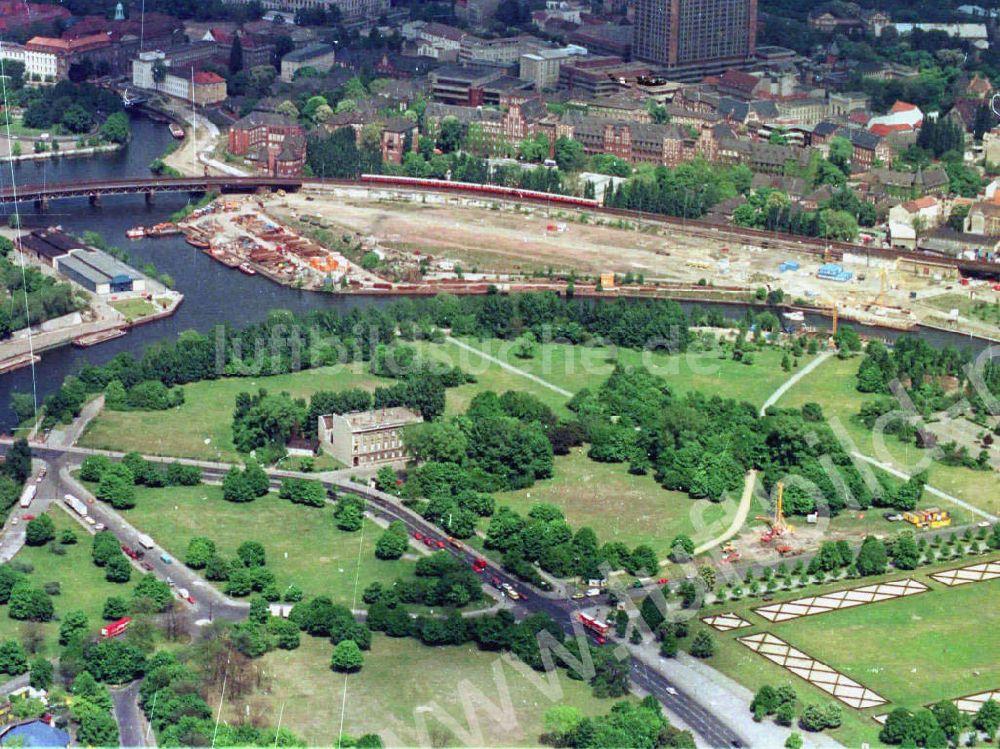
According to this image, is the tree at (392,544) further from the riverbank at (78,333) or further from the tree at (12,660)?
the riverbank at (78,333)

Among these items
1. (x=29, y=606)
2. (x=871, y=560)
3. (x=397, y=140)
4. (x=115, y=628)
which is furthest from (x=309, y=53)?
A: (x=115, y=628)

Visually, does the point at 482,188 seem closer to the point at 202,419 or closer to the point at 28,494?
the point at 202,419

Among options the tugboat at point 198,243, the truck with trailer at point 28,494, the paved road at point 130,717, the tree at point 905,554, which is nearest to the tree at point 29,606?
the paved road at point 130,717

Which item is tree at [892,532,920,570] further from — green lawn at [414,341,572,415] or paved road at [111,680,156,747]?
paved road at [111,680,156,747]

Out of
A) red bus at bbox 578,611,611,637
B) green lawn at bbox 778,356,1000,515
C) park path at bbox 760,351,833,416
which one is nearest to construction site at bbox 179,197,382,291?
park path at bbox 760,351,833,416

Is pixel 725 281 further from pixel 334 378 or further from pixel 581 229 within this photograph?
pixel 334 378

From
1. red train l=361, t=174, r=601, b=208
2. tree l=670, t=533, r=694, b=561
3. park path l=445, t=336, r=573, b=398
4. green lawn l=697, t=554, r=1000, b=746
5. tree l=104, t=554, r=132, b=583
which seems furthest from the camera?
red train l=361, t=174, r=601, b=208

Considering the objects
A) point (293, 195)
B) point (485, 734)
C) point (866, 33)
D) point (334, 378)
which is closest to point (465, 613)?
point (485, 734)
